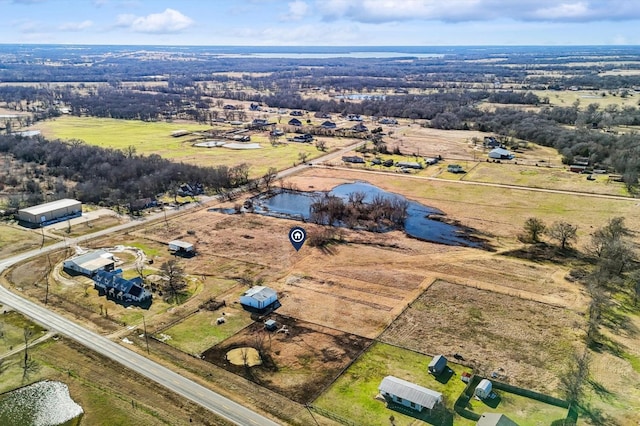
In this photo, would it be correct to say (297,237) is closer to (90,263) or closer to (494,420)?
(90,263)

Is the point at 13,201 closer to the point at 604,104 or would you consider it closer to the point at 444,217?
the point at 444,217

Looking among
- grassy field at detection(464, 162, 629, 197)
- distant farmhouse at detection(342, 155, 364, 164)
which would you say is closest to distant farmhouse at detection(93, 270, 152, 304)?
distant farmhouse at detection(342, 155, 364, 164)

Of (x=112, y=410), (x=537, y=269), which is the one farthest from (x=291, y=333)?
(x=537, y=269)

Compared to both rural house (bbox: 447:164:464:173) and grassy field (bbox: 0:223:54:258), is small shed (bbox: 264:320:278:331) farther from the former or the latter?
rural house (bbox: 447:164:464:173)

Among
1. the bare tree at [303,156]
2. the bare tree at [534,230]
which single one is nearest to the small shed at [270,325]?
the bare tree at [534,230]

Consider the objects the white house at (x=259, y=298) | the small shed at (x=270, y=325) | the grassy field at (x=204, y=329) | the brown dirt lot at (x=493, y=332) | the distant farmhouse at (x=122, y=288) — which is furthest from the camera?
the distant farmhouse at (x=122, y=288)

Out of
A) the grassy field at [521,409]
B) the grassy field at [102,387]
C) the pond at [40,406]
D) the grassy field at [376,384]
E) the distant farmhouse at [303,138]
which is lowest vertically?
the pond at [40,406]

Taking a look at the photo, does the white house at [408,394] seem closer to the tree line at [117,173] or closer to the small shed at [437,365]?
the small shed at [437,365]
